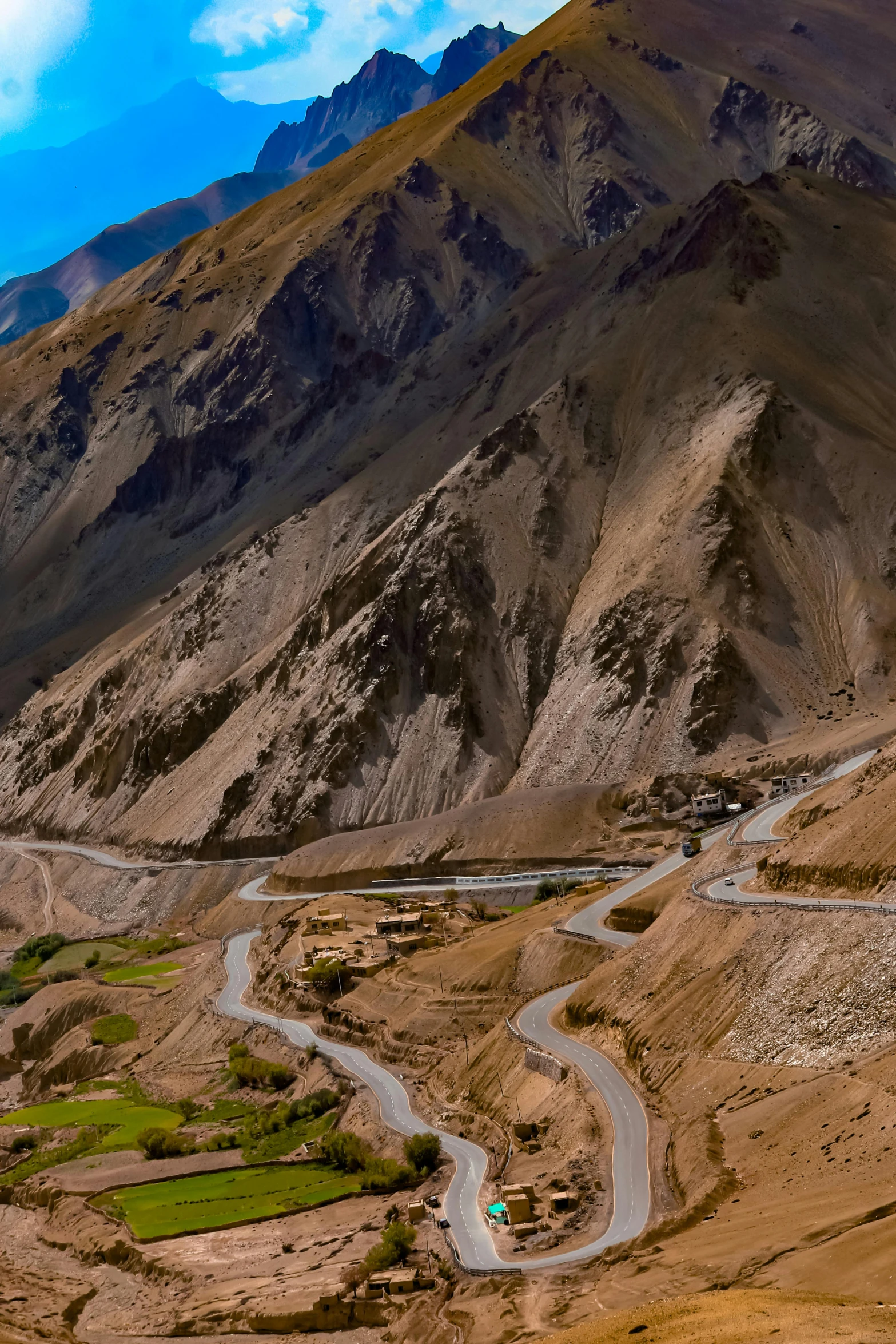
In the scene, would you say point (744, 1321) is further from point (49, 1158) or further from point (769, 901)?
point (49, 1158)

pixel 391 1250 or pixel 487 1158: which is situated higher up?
pixel 391 1250

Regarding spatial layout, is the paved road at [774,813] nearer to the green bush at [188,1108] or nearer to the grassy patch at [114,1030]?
the green bush at [188,1108]

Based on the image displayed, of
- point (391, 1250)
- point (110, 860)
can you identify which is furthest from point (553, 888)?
point (110, 860)

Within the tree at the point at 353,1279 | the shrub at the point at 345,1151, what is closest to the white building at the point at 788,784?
the shrub at the point at 345,1151

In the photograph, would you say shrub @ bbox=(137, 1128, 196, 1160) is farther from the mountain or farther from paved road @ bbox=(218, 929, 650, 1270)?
the mountain

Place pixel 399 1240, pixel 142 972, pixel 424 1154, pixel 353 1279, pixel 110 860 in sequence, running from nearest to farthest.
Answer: pixel 353 1279
pixel 399 1240
pixel 424 1154
pixel 142 972
pixel 110 860

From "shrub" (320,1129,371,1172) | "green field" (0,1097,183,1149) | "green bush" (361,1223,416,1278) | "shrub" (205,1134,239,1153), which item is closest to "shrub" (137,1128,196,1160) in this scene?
"shrub" (205,1134,239,1153)
